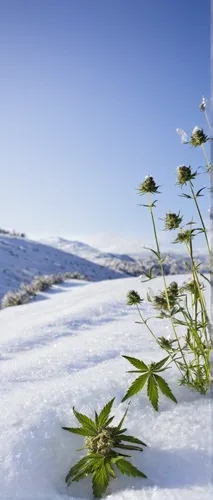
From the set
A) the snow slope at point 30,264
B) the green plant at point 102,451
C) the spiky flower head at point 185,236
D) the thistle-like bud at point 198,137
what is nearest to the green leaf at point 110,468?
the green plant at point 102,451

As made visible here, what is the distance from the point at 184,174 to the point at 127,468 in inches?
42.3

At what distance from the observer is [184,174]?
5.18 feet

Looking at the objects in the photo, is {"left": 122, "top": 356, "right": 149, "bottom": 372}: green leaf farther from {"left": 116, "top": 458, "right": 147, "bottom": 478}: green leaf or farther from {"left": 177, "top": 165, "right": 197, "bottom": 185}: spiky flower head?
{"left": 177, "top": 165, "right": 197, "bottom": 185}: spiky flower head

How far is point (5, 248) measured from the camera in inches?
468

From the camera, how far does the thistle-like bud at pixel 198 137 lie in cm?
160

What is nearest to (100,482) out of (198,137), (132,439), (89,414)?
(132,439)

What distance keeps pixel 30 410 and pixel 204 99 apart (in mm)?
1464

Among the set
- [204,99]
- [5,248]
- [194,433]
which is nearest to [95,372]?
[194,433]

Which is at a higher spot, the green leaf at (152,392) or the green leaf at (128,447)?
the green leaf at (152,392)

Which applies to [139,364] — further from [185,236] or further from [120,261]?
[120,261]

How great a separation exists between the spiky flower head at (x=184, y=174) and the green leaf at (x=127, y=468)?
104 cm

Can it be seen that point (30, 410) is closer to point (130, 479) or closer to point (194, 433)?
point (130, 479)

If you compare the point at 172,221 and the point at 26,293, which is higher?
the point at 172,221

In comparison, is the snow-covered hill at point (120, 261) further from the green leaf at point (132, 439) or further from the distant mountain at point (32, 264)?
the green leaf at point (132, 439)
